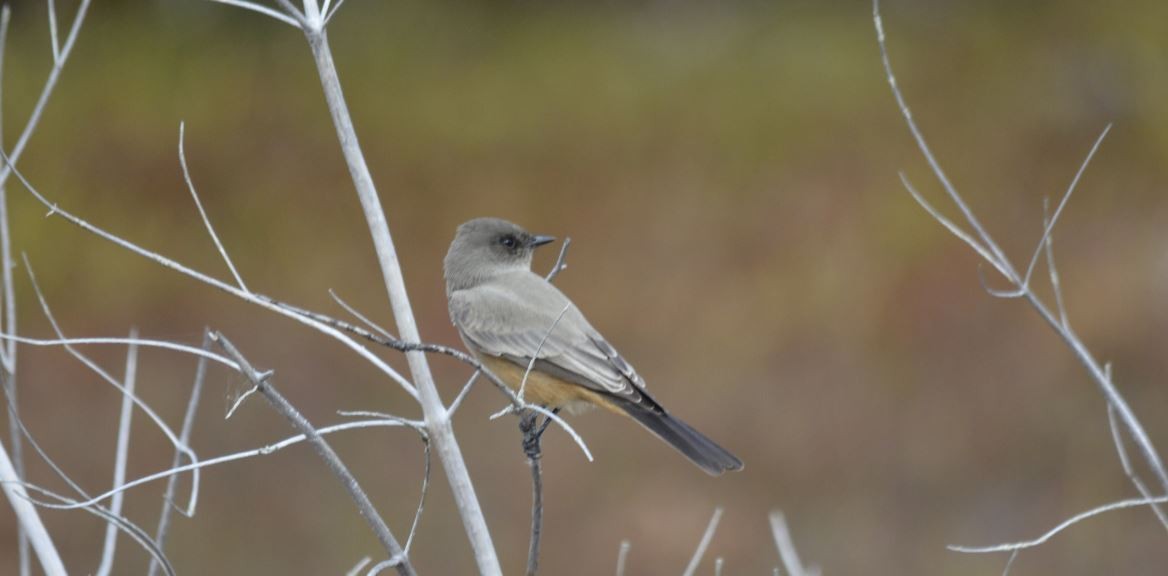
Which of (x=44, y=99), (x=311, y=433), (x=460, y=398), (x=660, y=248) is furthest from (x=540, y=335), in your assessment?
(x=660, y=248)

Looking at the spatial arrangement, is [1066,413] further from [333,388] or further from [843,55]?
[333,388]

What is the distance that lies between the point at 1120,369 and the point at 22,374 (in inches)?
356

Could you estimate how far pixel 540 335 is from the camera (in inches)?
218

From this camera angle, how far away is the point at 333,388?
11.3 m

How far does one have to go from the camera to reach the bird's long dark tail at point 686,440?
503 cm

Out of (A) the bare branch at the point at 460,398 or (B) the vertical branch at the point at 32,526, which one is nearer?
(B) the vertical branch at the point at 32,526

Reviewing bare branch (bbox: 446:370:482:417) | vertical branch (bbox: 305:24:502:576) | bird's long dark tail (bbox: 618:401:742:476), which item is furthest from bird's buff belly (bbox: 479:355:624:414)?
vertical branch (bbox: 305:24:502:576)

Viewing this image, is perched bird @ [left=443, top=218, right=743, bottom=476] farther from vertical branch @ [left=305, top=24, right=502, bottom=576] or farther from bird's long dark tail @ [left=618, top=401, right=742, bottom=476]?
vertical branch @ [left=305, top=24, right=502, bottom=576]

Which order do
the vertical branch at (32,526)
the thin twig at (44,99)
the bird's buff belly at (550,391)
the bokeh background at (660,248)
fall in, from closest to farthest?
1. the vertical branch at (32,526)
2. the thin twig at (44,99)
3. the bird's buff belly at (550,391)
4. the bokeh background at (660,248)

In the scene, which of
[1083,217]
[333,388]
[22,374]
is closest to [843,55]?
[1083,217]

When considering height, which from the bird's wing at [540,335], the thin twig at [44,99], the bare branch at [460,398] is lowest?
the bird's wing at [540,335]

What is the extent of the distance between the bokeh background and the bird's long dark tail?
18.7 ft

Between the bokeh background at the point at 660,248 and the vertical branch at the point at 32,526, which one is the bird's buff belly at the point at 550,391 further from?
the bokeh background at the point at 660,248

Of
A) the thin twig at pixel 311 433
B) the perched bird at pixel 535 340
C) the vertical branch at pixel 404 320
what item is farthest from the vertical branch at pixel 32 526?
the perched bird at pixel 535 340
